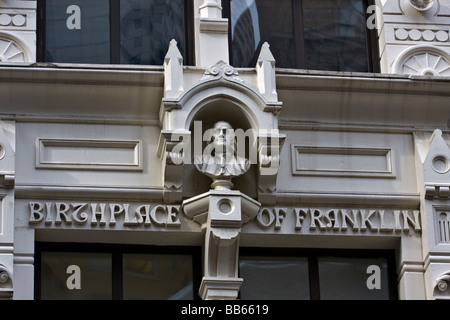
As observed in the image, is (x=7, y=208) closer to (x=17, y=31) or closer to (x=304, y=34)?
(x=17, y=31)

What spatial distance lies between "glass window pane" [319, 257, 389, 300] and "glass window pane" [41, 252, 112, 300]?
2.88m

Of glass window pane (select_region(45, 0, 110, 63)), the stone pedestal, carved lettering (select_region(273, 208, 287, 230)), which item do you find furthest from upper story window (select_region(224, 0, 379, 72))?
the stone pedestal

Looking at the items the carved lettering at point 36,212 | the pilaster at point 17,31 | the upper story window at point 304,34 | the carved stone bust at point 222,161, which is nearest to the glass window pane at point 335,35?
the upper story window at point 304,34

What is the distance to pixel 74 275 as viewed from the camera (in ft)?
78.3

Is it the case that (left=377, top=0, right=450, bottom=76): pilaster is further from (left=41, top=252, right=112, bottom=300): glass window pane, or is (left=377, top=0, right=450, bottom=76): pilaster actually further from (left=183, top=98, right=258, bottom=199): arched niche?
(left=41, top=252, right=112, bottom=300): glass window pane

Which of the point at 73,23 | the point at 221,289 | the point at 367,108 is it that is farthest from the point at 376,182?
the point at 73,23

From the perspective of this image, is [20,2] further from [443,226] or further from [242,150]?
[443,226]

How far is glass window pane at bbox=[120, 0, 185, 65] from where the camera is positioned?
25234 millimetres

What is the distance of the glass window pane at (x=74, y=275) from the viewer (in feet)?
77.8

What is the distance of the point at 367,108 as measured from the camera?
81.9ft

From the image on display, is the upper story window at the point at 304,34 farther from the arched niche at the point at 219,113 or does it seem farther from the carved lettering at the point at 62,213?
the carved lettering at the point at 62,213

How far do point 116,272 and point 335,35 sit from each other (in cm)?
480
